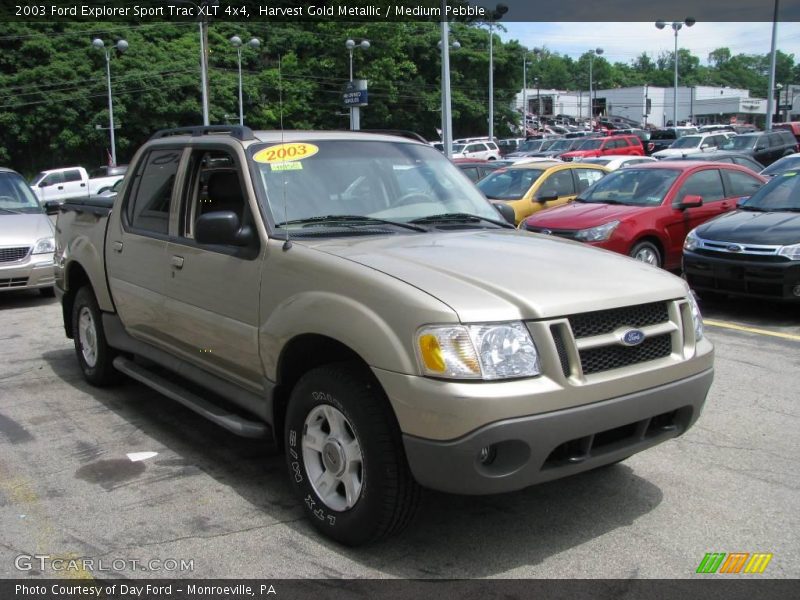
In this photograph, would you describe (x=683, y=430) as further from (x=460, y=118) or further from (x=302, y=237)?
(x=460, y=118)

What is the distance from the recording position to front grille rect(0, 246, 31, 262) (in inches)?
386

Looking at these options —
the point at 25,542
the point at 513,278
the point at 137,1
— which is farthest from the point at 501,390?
the point at 137,1

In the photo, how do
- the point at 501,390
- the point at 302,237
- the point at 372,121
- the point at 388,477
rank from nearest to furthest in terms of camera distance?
A: the point at 501,390
the point at 388,477
the point at 302,237
the point at 372,121

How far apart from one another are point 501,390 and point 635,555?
1101 millimetres

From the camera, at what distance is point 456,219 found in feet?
15.2

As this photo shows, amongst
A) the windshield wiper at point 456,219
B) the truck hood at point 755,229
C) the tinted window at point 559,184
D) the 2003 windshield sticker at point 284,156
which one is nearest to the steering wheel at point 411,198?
the windshield wiper at point 456,219

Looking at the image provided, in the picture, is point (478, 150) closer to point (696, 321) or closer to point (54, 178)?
point (54, 178)

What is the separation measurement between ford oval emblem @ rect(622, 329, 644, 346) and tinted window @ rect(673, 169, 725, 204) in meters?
7.71

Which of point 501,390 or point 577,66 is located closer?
point 501,390

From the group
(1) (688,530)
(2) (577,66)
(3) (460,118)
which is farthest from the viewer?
(2) (577,66)

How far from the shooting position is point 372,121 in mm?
60938

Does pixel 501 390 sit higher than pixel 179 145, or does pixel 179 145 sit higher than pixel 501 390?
pixel 179 145

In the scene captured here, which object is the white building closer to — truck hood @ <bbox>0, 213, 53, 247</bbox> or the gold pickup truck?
truck hood @ <bbox>0, 213, 53, 247</bbox>

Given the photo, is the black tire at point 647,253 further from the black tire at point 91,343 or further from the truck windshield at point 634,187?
the black tire at point 91,343
